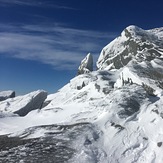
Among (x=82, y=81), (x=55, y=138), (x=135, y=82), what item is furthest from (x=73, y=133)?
(x=82, y=81)

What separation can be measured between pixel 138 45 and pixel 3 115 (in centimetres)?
3248

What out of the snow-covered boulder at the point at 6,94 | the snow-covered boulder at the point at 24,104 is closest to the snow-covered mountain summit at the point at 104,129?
the snow-covered boulder at the point at 24,104

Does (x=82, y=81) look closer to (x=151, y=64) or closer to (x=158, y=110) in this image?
(x=151, y=64)

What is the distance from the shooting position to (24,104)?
70.9 m

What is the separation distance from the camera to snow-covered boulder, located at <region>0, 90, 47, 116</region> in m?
68.9

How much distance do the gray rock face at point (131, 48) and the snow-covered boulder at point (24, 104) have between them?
19.0 metres

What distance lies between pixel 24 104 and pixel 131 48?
28.2 m

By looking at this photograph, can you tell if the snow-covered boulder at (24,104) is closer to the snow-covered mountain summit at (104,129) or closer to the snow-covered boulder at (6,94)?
the snow-covered mountain summit at (104,129)

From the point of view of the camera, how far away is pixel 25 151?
2777 cm

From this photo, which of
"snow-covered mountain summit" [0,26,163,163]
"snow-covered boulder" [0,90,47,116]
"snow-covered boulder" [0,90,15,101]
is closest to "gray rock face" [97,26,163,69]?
"snow-covered mountain summit" [0,26,163,163]

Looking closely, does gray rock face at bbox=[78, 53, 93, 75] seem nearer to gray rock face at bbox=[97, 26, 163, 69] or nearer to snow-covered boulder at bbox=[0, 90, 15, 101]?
gray rock face at bbox=[97, 26, 163, 69]

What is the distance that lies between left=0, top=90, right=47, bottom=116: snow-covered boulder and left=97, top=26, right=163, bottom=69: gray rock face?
62.2ft

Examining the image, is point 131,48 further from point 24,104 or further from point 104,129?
point 104,129

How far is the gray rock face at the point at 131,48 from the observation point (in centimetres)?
6175
